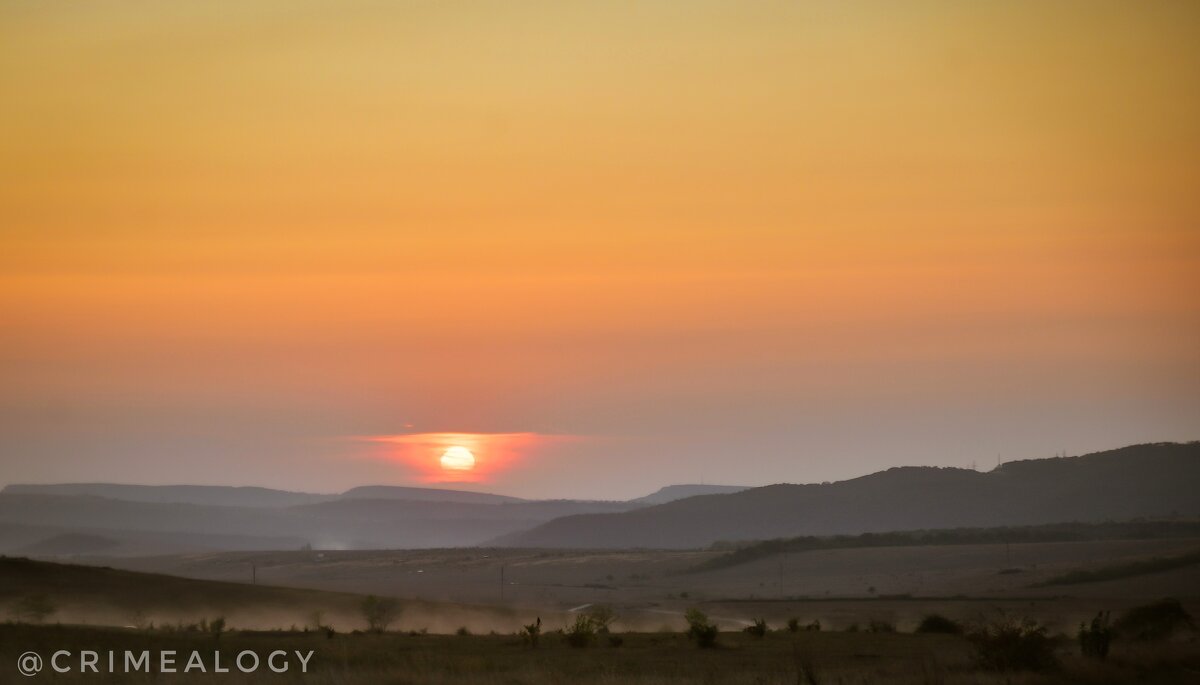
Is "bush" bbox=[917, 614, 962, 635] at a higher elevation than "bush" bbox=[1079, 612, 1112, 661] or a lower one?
higher

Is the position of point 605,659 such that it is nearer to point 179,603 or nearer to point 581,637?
point 581,637

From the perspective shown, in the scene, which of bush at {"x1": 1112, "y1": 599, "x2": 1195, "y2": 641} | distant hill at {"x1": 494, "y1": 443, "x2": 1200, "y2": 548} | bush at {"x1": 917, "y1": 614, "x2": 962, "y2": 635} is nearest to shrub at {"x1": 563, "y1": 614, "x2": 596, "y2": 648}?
bush at {"x1": 917, "y1": 614, "x2": 962, "y2": 635}

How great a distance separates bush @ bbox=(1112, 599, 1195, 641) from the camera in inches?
1480

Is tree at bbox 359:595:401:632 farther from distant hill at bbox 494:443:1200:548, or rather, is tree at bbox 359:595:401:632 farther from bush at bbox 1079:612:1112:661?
distant hill at bbox 494:443:1200:548

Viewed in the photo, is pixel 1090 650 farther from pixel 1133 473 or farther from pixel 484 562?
pixel 1133 473

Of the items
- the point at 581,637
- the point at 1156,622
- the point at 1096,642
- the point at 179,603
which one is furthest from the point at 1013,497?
the point at 1096,642

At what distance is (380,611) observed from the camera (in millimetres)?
52781

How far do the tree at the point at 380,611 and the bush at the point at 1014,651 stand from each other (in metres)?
25.2

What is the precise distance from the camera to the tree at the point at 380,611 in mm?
50506

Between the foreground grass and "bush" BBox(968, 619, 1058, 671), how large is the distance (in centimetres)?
40

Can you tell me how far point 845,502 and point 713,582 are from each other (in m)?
102

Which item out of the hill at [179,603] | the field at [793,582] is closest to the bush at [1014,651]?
the field at [793,582]

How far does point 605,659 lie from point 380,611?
23424 millimetres

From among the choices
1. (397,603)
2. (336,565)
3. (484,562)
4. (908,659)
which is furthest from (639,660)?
(336,565)
